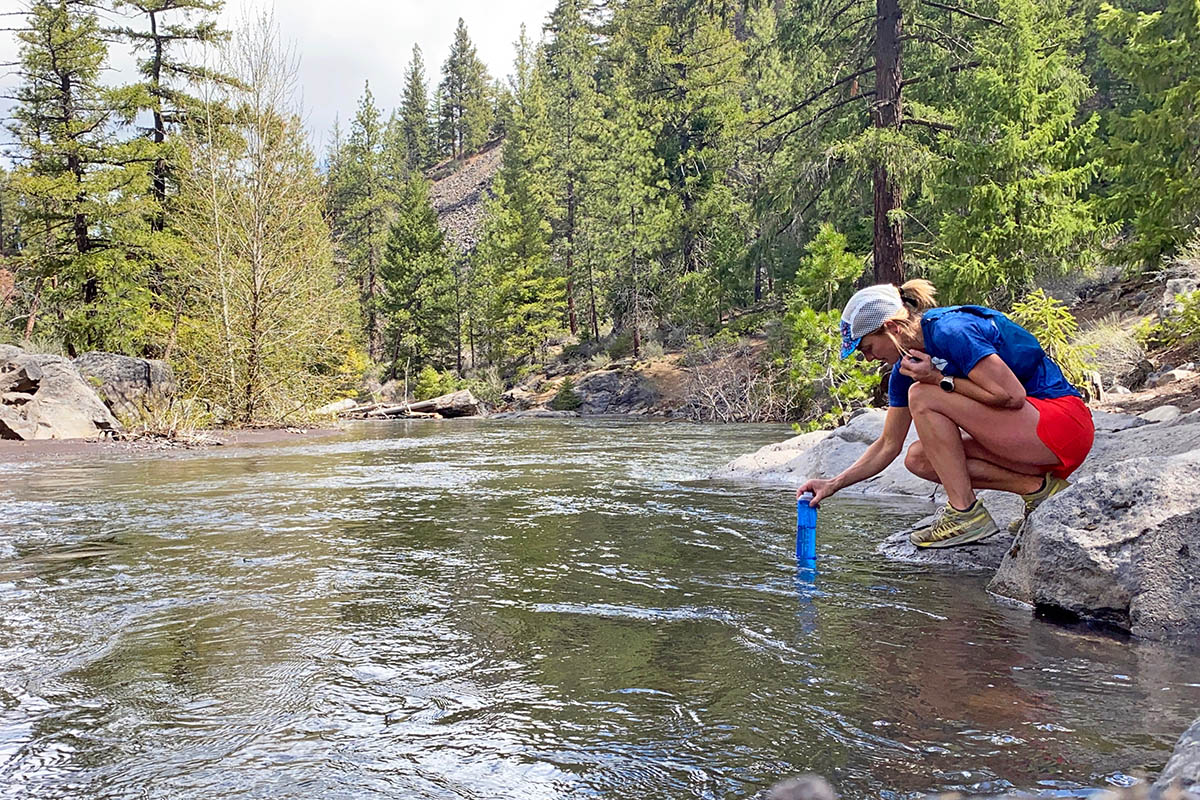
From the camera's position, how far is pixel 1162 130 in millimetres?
13828

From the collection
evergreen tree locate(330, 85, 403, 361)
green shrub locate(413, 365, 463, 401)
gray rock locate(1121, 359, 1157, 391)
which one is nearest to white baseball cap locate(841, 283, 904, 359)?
gray rock locate(1121, 359, 1157, 391)

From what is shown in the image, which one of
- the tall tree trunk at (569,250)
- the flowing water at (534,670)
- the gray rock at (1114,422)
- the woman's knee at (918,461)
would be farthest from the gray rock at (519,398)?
the woman's knee at (918,461)

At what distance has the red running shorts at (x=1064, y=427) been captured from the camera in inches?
162

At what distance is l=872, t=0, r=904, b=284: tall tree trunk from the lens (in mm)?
15578

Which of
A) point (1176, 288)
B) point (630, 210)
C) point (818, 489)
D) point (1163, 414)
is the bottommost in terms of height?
point (818, 489)

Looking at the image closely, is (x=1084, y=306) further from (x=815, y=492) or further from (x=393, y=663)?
(x=393, y=663)

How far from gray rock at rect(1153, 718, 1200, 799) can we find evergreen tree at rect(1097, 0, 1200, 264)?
13.5 m

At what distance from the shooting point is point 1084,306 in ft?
58.3

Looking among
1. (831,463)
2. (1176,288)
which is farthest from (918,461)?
(1176,288)

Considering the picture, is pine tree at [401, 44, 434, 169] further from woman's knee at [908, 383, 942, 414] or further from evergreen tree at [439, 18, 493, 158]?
woman's knee at [908, 383, 942, 414]

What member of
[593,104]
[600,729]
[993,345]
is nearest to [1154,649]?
[993,345]

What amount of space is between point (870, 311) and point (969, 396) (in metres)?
0.65

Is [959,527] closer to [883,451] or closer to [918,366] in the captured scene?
[883,451]

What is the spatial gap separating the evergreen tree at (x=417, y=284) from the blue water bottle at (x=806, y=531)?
139 feet
